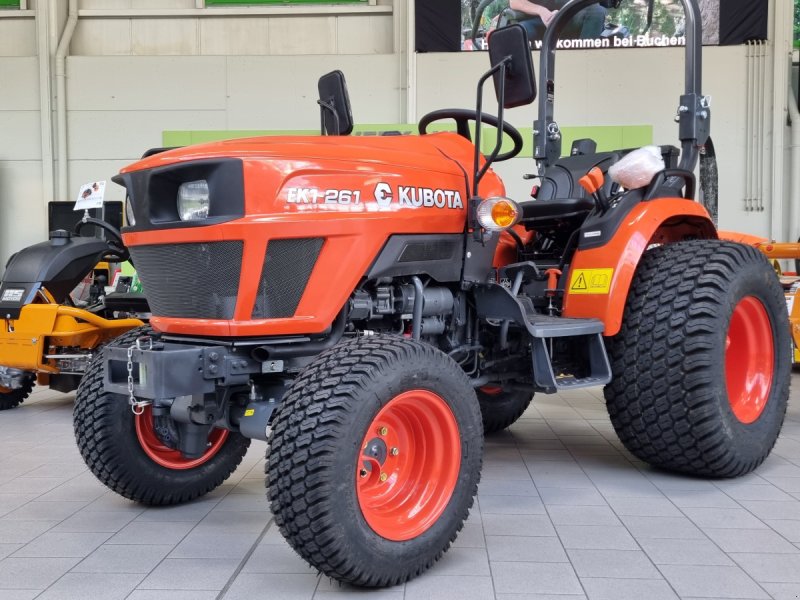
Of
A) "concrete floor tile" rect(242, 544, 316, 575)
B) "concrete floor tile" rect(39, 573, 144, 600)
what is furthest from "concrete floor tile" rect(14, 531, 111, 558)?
"concrete floor tile" rect(242, 544, 316, 575)

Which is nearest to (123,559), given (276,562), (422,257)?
(276,562)

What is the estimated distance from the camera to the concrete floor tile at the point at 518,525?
276 cm

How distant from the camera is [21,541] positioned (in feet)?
8.87

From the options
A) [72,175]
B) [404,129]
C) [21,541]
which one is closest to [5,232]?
[72,175]

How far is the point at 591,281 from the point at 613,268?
0.11m

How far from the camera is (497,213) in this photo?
2795 mm

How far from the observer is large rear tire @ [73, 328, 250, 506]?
2854 mm

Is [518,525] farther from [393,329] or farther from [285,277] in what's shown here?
[285,277]

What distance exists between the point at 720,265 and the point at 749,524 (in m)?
1.06

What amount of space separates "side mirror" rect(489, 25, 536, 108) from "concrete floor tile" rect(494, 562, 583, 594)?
5.05ft

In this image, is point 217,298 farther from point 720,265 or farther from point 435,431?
point 720,265

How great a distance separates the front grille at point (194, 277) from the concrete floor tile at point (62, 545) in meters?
0.79

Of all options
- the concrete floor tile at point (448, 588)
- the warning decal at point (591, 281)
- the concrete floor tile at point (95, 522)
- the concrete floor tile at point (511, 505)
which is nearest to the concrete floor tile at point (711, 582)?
the concrete floor tile at point (448, 588)

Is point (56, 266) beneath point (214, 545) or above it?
above
